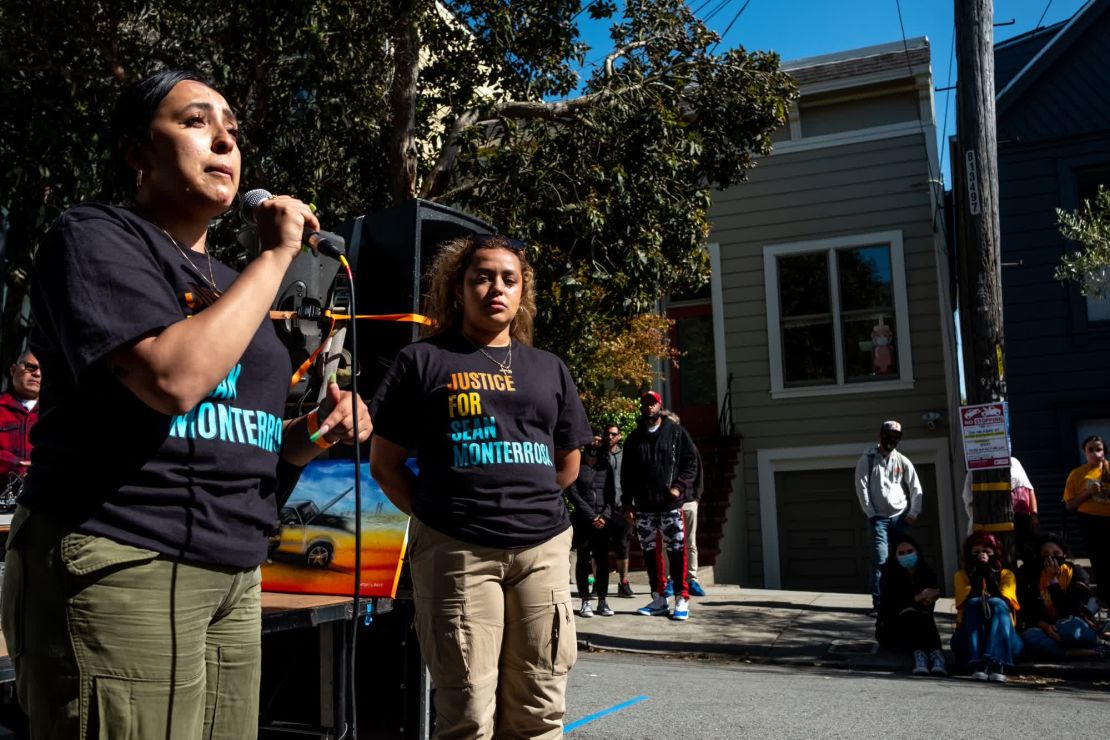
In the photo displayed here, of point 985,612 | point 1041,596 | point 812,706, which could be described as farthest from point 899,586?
point 812,706

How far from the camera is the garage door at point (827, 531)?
14.9 metres

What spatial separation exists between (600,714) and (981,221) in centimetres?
568

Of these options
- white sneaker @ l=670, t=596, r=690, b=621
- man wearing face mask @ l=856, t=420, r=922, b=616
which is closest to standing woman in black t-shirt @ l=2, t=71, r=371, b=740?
white sneaker @ l=670, t=596, r=690, b=621

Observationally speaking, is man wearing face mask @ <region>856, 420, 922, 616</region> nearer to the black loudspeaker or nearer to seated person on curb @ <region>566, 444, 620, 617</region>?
seated person on curb @ <region>566, 444, 620, 617</region>

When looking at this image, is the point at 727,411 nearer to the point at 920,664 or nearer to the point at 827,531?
the point at 827,531

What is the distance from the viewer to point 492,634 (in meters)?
3.08

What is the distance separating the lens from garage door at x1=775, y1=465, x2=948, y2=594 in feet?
48.9

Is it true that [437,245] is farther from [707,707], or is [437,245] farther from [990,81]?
[990,81]

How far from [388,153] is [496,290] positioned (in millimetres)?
6939

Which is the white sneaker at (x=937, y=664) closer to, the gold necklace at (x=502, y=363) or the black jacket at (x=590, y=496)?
the black jacket at (x=590, y=496)

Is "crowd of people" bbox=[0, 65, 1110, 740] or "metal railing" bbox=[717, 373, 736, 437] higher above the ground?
"metal railing" bbox=[717, 373, 736, 437]

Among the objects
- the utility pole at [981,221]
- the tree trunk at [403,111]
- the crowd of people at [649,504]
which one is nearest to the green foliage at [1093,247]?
the utility pole at [981,221]

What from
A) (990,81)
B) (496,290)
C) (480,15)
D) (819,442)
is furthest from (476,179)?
(819,442)

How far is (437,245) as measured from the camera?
5027 millimetres
